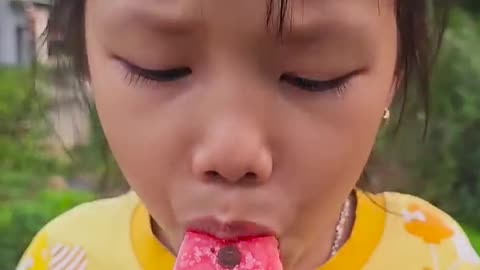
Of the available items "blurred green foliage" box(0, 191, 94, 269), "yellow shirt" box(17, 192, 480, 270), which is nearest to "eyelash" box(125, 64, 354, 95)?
"yellow shirt" box(17, 192, 480, 270)

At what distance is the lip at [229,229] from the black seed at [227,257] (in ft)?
0.04

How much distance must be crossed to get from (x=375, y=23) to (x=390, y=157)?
69 cm

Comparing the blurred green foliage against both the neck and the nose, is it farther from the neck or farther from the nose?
the nose

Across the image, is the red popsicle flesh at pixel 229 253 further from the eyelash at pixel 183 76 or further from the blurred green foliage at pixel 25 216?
the blurred green foliage at pixel 25 216

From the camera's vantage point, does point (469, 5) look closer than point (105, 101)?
No

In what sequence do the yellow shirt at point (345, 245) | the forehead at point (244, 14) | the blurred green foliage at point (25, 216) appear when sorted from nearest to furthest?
the forehead at point (244, 14), the yellow shirt at point (345, 245), the blurred green foliage at point (25, 216)

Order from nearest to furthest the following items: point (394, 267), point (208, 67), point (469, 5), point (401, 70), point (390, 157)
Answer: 1. point (208, 67)
2. point (401, 70)
3. point (394, 267)
4. point (390, 157)
5. point (469, 5)

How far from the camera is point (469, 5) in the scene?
2.10 m

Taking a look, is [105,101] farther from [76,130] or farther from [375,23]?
[76,130]

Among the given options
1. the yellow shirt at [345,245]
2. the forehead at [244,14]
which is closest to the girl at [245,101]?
the forehead at [244,14]

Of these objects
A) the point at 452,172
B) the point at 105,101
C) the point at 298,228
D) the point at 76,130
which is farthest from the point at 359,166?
the point at 452,172

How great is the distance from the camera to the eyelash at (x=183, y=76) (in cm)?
58

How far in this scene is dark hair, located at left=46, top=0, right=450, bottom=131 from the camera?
2.28 feet

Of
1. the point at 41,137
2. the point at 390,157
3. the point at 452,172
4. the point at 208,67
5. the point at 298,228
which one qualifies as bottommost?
the point at 41,137
